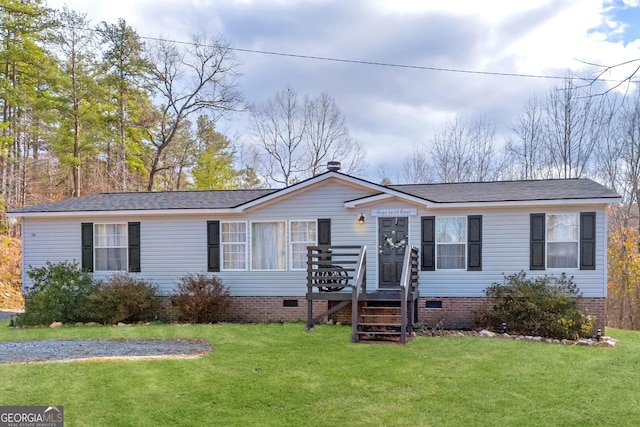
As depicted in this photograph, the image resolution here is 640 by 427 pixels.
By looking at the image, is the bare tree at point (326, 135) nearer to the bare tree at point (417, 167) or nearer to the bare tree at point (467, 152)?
the bare tree at point (417, 167)

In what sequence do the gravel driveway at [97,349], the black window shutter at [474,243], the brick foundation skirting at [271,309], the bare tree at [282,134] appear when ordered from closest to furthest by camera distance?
the gravel driveway at [97,349] < the black window shutter at [474,243] < the brick foundation skirting at [271,309] < the bare tree at [282,134]

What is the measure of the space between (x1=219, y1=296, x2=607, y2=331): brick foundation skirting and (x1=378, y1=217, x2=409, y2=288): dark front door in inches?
37.3

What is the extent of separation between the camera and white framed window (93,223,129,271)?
43.2ft

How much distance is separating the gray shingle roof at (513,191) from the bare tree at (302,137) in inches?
521

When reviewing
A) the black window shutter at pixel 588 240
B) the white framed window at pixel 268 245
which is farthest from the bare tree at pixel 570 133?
the white framed window at pixel 268 245

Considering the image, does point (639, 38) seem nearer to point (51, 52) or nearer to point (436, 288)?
point (436, 288)

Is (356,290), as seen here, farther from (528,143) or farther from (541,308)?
(528,143)

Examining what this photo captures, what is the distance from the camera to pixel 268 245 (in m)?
12.9

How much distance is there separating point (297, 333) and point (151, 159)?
2116 centimetres

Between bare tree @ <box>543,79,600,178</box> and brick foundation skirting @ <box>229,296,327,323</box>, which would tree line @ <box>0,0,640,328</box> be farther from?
brick foundation skirting @ <box>229,296,327,323</box>

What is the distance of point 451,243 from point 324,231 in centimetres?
324

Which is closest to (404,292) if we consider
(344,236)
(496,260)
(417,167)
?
(344,236)

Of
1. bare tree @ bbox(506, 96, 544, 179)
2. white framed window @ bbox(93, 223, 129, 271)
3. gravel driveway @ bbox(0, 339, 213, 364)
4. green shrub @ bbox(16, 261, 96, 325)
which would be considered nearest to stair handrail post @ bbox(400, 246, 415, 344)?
gravel driveway @ bbox(0, 339, 213, 364)

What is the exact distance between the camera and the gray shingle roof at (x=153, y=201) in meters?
13.0
